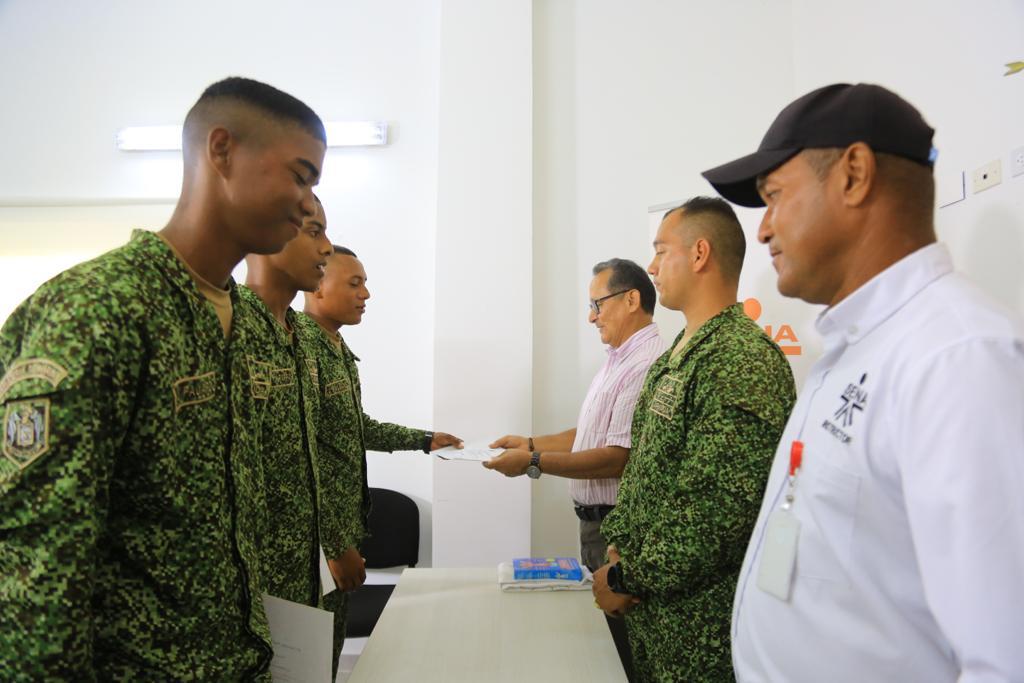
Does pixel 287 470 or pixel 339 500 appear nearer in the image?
pixel 287 470

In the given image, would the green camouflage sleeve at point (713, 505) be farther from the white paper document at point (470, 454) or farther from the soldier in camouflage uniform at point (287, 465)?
the white paper document at point (470, 454)

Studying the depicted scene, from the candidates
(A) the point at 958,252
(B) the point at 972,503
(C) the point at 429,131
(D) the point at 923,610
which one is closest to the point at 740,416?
(D) the point at 923,610

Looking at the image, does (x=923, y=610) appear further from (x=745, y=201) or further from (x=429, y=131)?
(x=429, y=131)

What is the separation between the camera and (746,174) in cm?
110

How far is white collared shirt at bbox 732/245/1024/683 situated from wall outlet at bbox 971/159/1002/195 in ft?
3.68

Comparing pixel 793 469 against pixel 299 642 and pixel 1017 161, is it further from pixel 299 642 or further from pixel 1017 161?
pixel 1017 161

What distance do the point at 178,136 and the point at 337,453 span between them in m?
2.71

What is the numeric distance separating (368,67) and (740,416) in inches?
130

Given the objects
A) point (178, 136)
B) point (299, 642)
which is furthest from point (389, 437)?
point (178, 136)

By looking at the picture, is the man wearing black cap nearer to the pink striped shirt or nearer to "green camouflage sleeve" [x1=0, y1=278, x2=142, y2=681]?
"green camouflage sleeve" [x1=0, y1=278, x2=142, y2=681]

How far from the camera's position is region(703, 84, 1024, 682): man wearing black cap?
661 mm

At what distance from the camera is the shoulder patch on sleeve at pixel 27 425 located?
2.44 ft

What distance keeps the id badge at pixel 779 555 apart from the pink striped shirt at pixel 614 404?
133cm

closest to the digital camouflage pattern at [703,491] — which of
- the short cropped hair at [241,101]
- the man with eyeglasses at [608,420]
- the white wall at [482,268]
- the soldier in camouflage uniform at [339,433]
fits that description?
the man with eyeglasses at [608,420]
